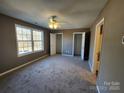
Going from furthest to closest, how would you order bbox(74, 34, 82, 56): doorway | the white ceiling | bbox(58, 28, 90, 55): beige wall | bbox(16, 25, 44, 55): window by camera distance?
1. bbox(74, 34, 82, 56): doorway
2. bbox(58, 28, 90, 55): beige wall
3. bbox(16, 25, 44, 55): window
4. the white ceiling

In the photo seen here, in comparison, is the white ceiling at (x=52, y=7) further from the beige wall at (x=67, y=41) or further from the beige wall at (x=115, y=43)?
the beige wall at (x=67, y=41)

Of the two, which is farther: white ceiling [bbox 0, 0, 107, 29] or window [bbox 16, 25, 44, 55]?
window [bbox 16, 25, 44, 55]

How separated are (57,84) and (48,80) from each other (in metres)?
0.41

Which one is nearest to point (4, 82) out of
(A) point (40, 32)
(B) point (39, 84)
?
(B) point (39, 84)

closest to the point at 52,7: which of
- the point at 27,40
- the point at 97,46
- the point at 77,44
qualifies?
the point at 97,46

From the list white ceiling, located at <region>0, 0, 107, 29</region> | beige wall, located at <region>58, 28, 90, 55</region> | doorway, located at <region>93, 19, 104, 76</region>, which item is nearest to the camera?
white ceiling, located at <region>0, 0, 107, 29</region>

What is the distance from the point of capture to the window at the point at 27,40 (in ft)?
12.3

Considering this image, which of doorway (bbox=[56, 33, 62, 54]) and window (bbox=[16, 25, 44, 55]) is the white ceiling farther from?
doorway (bbox=[56, 33, 62, 54])

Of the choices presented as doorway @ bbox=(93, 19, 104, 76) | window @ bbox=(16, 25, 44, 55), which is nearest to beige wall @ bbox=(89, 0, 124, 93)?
doorway @ bbox=(93, 19, 104, 76)

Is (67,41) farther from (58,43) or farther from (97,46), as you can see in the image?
(97,46)

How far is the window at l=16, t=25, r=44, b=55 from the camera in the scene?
3.75 meters

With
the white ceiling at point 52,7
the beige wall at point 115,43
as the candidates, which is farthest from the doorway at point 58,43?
the beige wall at point 115,43

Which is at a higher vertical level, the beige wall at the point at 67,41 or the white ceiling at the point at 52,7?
the white ceiling at the point at 52,7

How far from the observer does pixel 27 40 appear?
14.0 ft
